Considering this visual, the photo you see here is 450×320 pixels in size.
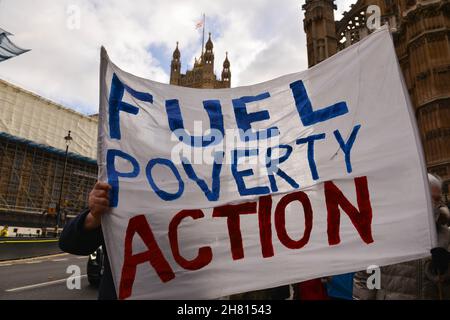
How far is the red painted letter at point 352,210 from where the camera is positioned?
77.9 inches

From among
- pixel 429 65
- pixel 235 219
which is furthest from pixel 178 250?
pixel 429 65

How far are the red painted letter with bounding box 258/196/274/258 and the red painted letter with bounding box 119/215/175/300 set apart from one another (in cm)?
59

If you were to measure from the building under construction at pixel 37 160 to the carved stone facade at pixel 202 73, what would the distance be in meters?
39.4

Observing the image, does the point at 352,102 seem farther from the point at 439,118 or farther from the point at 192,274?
the point at 439,118

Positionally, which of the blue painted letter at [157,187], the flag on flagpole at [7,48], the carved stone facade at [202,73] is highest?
the carved stone facade at [202,73]

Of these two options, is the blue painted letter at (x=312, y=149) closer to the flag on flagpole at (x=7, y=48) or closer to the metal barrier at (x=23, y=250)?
the metal barrier at (x=23, y=250)

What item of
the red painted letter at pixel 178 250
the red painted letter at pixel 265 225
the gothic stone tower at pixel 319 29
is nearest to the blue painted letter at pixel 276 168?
the red painted letter at pixel 265 225

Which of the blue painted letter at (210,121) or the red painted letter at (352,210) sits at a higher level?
the blue painted letter at (210,121)

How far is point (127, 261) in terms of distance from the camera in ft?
6.56

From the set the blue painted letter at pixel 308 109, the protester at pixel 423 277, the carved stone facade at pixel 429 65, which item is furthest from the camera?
the carved stone facade at pixel 429 65

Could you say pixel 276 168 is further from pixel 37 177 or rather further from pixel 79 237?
pixel 37 177

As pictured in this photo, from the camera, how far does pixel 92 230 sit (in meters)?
2.05

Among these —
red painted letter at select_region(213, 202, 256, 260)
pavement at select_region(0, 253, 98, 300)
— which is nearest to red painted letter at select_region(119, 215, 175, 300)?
red painted letter at select_region(213, 202, 256, 260)

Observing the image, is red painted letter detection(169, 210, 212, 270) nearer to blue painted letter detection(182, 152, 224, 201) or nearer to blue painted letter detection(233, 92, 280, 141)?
blue painted letter detection(182, 152, 224, 201)
